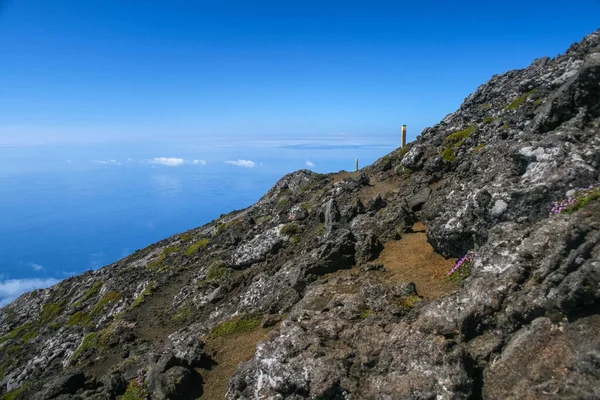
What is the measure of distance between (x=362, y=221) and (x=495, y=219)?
13.1 metres

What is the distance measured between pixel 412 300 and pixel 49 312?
58354 mm

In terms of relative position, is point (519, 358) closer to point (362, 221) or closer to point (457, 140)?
point (362, 221)

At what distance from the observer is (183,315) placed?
107ft

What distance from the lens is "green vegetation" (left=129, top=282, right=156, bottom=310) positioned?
37625mm

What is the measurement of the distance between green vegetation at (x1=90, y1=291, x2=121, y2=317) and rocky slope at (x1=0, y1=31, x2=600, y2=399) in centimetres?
321

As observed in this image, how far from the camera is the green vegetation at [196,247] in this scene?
49656mm

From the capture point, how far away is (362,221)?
97.6 feet

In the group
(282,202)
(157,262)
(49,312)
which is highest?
(282,202)

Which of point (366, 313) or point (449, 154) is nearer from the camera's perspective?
point (366, 313)

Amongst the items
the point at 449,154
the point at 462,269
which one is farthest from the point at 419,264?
the point at 449,154

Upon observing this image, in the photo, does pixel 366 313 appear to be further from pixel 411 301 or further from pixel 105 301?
pixel 105 301

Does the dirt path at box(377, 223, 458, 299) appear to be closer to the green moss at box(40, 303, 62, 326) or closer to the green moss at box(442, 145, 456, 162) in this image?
the green moss at box(442, 145, 456, 162)

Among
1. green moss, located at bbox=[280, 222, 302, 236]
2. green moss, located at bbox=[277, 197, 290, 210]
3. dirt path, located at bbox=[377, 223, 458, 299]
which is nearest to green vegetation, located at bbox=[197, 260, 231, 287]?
green moss, located at bbox=[280, 222, 302, 236]

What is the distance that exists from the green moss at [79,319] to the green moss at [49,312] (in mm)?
8375
